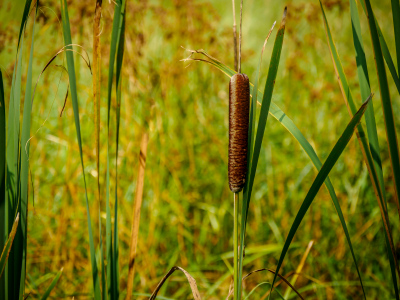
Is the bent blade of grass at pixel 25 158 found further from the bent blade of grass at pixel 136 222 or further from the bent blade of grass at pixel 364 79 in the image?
the bent blade of grass at pixel 364 79

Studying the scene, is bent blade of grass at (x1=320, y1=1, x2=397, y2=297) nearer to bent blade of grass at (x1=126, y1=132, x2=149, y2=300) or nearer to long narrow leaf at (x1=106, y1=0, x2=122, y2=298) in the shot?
long narrow leaf at (x1=106, y1=0, x2=122, y2=298)

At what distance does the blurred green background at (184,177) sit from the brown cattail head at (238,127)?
2.70 feet

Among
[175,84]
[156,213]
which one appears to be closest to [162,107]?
[175,84]

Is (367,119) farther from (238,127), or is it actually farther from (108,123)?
(108,123)

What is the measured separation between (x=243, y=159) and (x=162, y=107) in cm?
120

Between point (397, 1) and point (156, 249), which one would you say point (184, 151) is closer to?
point (156, 249)

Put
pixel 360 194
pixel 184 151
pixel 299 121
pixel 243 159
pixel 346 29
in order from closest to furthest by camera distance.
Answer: pixel 243 159 → pixel 360 194 → pixel 184 151 → pixel 299 121 → pixel 346 29

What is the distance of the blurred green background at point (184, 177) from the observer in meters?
1.44

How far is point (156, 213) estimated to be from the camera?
154 cm

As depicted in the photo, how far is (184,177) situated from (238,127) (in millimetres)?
1167

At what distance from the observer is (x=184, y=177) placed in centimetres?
169

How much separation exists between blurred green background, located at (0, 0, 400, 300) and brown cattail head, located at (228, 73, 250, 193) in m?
0.82

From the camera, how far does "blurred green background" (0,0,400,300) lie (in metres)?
1.44

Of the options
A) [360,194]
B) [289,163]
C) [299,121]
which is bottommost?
[360,194]
